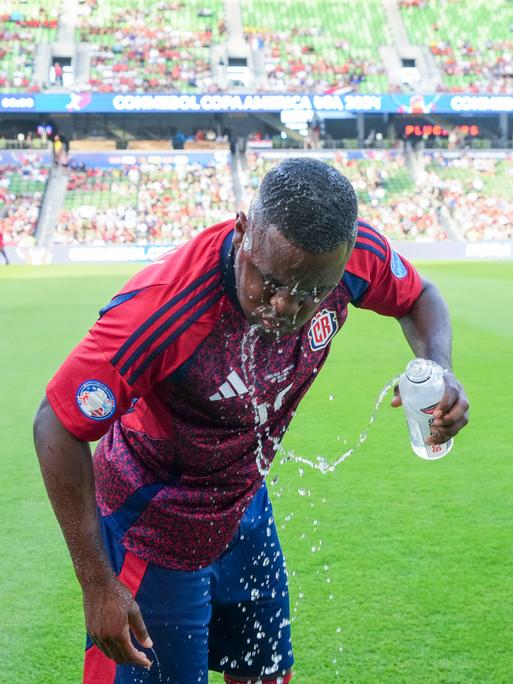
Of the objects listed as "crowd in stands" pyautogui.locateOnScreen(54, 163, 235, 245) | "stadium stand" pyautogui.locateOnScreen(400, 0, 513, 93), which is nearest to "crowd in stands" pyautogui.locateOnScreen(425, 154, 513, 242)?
"stadium stand" pyautogui.locateOnScreen(400, 0, 513, 93)

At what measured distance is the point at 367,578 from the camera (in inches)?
175

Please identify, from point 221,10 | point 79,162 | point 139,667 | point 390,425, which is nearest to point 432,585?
point 139,667

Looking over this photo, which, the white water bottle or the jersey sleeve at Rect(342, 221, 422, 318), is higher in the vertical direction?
the jersey sleeve at Rect(342, 221, 422, 318)

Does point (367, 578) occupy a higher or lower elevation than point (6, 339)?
higher

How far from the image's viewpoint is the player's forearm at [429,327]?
2.73 meters

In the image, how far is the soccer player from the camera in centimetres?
204

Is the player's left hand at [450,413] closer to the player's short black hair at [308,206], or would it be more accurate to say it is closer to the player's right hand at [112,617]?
the player's short black hair at [308,206]

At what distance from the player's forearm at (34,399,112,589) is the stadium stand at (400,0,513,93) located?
46.4m

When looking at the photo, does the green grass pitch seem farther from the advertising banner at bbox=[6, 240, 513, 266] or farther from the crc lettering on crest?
the advertising banner at bbox=[6, 240, 513, 266]

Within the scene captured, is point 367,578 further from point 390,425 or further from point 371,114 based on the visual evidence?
point 371,114

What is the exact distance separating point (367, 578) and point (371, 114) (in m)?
43.6

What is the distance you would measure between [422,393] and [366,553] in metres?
2.48

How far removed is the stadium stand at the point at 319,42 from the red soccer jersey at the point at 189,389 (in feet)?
141

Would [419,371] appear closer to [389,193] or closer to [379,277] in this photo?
[379,277]
